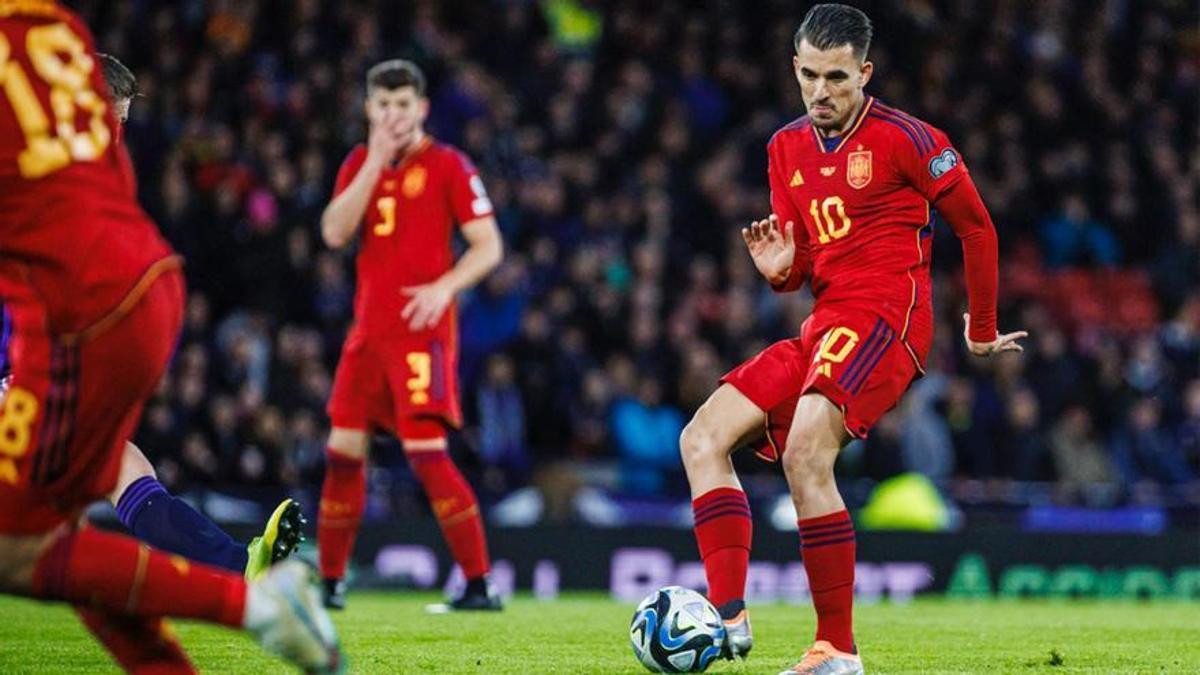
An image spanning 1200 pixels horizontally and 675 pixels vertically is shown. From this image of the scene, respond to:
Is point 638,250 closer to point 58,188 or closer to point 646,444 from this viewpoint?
point 646,444

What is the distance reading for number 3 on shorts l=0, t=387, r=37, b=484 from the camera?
4.06 meters

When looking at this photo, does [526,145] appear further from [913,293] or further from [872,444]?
[913,293]

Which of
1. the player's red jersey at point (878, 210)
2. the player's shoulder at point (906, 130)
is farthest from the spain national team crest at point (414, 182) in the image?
the player's shoulder at point (906, 130)

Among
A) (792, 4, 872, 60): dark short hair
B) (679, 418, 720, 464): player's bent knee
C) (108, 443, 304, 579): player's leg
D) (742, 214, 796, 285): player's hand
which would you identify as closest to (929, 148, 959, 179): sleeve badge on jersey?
(792, 4, 872, 60): dark short hair

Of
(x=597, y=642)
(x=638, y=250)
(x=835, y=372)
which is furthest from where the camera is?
(x=638, y=250)

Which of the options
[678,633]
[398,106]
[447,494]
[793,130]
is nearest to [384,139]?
[398,106]

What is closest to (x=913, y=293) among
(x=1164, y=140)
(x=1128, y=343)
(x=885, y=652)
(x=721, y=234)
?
(x=885, y=652)

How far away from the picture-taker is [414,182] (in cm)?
912

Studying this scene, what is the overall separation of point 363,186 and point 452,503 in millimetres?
1613

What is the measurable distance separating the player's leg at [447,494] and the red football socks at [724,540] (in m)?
2.69

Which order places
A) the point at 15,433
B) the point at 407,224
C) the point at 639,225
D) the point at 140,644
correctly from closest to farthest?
the point at 15,433
the point at 140,644
the point at 407,224
the point at 639,225

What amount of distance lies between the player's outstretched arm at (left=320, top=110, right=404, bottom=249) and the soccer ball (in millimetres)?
3300

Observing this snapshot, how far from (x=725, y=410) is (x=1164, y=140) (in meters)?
13.8

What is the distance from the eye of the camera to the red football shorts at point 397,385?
29.1 feet
